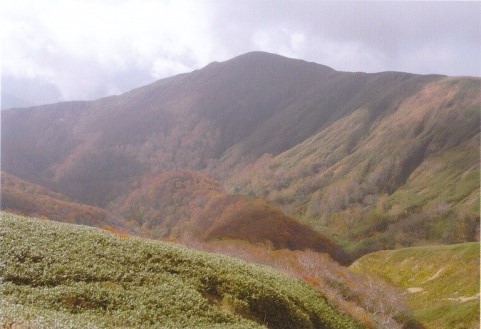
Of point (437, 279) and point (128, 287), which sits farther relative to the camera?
point (437, 279)

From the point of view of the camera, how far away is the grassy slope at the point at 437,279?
71500mm

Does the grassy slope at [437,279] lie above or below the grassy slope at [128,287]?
below

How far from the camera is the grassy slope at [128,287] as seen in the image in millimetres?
25812

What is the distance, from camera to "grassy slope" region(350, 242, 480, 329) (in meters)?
71.5

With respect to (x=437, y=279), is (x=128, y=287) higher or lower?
higher

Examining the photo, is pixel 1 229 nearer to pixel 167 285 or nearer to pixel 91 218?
pixel 167 285

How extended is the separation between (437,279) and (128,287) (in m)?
82.3

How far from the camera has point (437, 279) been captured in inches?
3770

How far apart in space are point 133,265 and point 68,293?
6.72m

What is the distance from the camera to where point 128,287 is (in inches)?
1188

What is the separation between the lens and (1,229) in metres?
33.2

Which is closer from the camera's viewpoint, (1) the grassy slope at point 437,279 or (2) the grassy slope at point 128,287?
(2) the grassy slope at point 128,287

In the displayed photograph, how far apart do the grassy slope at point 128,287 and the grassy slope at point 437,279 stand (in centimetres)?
3819

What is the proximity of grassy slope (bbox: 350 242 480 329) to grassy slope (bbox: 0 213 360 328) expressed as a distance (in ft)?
125
